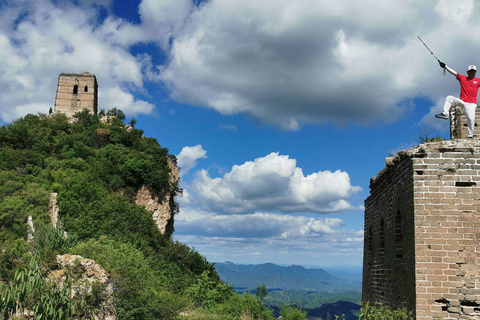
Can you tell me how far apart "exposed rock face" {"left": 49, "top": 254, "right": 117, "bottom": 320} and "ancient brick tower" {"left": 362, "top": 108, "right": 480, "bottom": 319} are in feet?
38.6

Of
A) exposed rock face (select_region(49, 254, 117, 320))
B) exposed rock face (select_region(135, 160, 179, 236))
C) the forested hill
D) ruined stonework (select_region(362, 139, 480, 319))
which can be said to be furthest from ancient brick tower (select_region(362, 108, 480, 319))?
exposed rock face (select_region(135, 160, 179, 236))

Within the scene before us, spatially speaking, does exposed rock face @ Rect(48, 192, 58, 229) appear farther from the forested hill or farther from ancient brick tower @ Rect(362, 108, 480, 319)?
ancient brick tower @ Rect(362, 108, 480, 319)

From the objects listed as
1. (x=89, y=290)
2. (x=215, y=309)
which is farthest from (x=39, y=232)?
(x=215, y=309)

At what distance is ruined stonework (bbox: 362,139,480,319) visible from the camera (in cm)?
705

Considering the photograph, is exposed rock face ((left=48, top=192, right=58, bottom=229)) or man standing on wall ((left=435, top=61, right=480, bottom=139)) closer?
man standing on wall ((left=435, top=61, right=480, bottom=139))

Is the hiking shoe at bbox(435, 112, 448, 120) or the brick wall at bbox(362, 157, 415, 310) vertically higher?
the hiking shoe at bbox(435, 112, 448, 120)

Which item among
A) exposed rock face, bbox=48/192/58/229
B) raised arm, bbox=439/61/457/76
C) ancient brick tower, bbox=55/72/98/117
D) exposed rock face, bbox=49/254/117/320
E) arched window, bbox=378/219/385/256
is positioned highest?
ancient brick tower, bbox=55/72/98/117

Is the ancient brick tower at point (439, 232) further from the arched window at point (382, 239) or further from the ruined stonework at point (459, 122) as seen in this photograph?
the ruined stonework at point (459, 122)

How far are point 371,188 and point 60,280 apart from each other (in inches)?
485

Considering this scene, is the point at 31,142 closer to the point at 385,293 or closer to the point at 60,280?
the point at 60,280

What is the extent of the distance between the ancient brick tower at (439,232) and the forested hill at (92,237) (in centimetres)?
874

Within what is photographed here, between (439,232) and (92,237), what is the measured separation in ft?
67.0

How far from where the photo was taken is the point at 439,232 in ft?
24.1

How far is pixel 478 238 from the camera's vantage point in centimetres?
726
